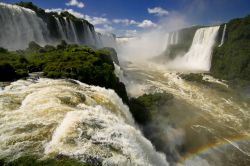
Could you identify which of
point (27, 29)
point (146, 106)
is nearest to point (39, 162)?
point (146, 106)

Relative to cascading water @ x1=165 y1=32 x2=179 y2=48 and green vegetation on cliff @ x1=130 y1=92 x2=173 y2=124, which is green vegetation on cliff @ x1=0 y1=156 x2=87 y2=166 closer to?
green vegetation on cliff @ x1=130 y1=92 x2=173 y2=124

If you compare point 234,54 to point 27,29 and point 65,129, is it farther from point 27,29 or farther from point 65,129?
point 65,129

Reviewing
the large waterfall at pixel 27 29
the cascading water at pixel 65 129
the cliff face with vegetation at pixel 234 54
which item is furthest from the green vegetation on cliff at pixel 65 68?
the cliff face with vegetation at pixel 234 54

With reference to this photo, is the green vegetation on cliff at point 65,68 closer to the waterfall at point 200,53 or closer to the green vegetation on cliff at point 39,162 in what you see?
the green vegetation on cliff at point 39,162

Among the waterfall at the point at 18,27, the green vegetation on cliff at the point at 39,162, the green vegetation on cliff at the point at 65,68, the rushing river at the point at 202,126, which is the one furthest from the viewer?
the waterfall at the point at 18,27

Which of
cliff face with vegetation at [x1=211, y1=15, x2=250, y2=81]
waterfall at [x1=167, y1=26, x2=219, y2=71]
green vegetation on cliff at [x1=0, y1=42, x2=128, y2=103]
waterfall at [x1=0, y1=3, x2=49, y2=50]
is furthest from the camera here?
waterfall at [x1=167, y1=26, x2=219, y2=71]

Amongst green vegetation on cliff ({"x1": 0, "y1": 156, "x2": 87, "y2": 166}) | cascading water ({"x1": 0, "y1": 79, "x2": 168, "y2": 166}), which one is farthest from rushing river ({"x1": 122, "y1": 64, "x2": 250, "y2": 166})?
green vegetation on cliff ({"x1": 0, "y1": 156, "x2": 87, "y2": 166})
